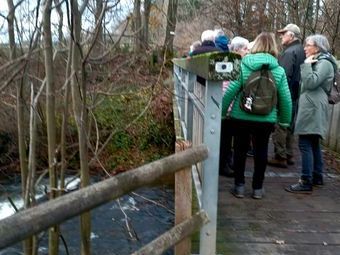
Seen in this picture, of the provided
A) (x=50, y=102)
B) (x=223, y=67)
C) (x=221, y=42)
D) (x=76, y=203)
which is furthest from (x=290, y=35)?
(x=76, y=203)

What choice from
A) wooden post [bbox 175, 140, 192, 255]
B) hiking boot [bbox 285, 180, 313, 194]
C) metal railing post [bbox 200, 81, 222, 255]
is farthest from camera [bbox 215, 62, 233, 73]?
Result: hiking boot [bbox 285, 180, 313, 194]

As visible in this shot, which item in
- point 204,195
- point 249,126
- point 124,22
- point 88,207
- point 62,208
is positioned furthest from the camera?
point 249,126

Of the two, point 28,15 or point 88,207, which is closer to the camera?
point 88,207

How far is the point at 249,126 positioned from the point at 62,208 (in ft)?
10.3

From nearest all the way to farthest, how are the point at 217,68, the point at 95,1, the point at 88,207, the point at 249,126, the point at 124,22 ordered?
the point at 88,207 → the point at 217,68 → the point at 95,1 → the point at 124,22 → the point at 249,126

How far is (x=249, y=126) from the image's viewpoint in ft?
14.7

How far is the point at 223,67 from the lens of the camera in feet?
8.73

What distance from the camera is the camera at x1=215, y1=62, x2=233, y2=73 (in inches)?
105

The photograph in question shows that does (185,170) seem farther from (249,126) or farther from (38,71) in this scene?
(38,71)

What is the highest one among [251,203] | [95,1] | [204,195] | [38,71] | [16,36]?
[95,1]

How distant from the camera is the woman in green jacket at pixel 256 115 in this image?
4.39 m

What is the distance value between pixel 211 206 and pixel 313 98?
242cm

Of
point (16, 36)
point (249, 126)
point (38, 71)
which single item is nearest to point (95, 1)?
point (16, 36)

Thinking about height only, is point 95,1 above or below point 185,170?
above
